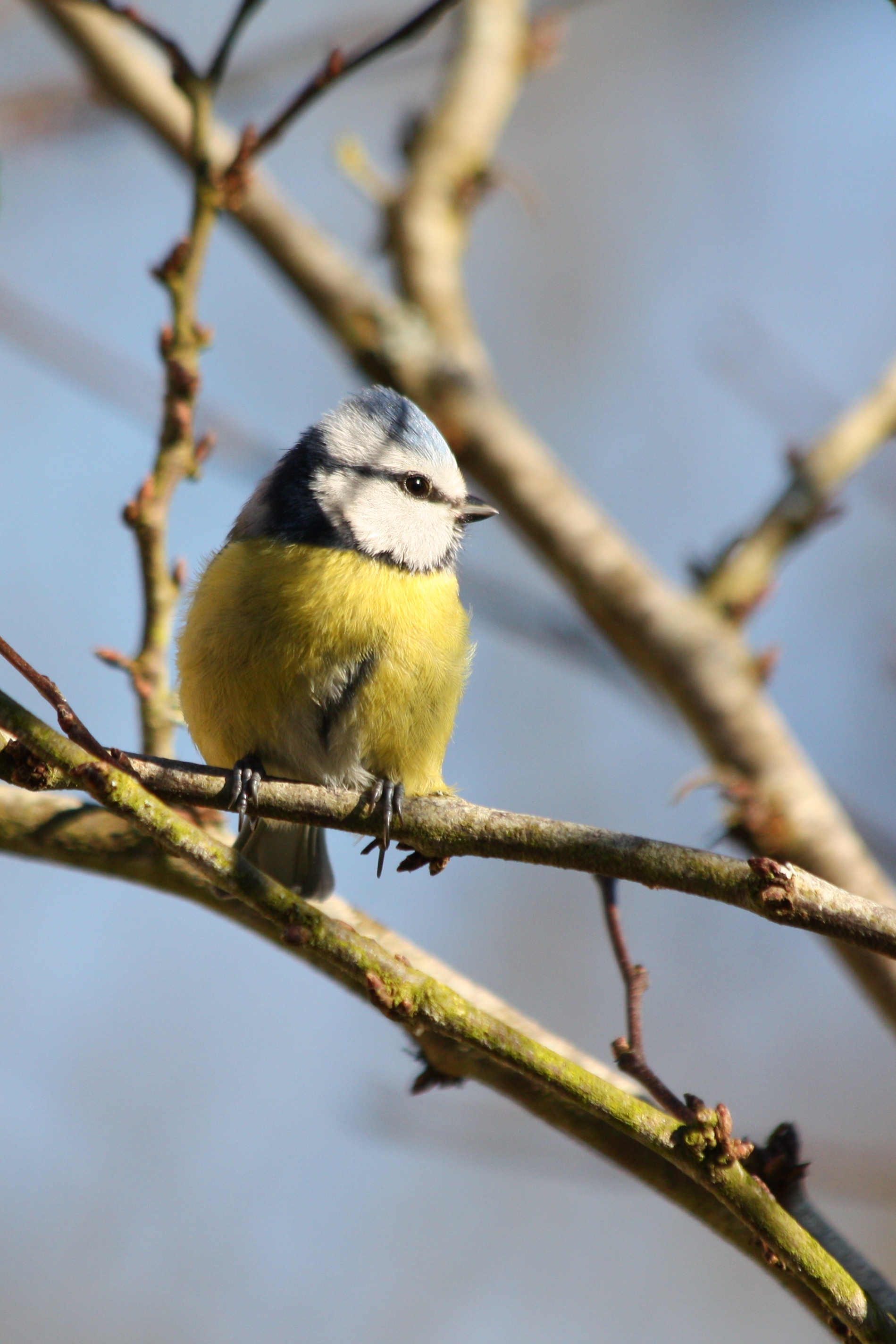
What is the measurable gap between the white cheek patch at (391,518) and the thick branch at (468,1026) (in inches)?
53.6

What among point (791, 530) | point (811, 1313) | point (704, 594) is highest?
point (791, 530)

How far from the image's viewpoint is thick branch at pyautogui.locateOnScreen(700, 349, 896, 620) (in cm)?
348

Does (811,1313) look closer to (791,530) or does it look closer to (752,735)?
(752,735)

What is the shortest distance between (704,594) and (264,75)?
2.20 m

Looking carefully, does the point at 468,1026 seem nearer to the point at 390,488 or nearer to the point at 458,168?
the point at 390,488

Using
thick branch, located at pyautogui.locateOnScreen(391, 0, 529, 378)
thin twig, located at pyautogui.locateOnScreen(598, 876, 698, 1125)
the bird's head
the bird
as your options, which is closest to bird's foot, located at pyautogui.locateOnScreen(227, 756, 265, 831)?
the bird

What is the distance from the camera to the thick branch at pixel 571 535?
3031mm

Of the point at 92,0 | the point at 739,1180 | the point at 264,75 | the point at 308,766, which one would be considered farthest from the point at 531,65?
the point at 739,1180

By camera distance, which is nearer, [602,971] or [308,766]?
[308,766]

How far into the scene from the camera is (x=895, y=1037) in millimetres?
2760

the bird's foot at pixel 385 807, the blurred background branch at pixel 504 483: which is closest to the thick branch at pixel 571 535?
the blurred background branch at pixel 504 483

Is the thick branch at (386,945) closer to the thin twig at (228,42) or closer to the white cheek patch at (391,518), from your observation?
the white cheek patch at (391,518)

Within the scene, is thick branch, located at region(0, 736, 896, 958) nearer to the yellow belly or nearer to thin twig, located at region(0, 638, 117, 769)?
thin twig, located at region(0, 638, 117, 769)

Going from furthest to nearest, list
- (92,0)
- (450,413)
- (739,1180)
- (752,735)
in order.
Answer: (450,413), (752,735), (92,0), (739,1180)
